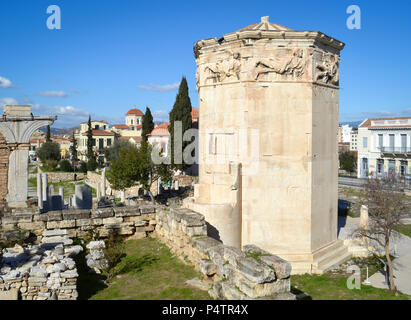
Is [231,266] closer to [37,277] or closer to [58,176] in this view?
[37,277]

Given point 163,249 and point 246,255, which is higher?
point 246,255

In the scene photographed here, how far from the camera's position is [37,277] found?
5.41 meters

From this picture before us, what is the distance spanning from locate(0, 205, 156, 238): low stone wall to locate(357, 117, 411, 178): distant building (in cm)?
3068

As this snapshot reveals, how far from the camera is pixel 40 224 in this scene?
8.21 metres

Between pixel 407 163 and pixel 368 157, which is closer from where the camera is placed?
pixel 407 163

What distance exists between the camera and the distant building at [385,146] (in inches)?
1398

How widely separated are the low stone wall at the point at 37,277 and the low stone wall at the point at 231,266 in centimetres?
213

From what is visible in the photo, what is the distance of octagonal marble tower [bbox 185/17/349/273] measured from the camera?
9.36 m

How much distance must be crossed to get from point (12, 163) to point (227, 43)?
768 centimetres

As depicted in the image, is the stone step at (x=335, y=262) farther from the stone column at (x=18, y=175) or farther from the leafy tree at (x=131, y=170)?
the leafy tree at (x=131, y=170)

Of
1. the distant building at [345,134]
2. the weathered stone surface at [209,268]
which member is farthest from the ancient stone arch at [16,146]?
the distant building at [345,134]
